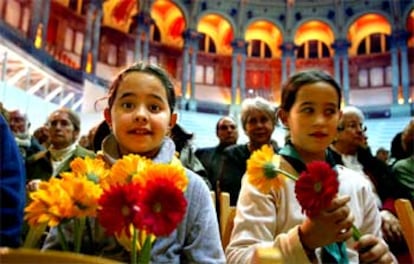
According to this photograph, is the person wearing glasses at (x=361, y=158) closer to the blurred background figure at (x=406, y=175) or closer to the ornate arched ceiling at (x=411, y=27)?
the blurred background figure at (x=406, y=175)

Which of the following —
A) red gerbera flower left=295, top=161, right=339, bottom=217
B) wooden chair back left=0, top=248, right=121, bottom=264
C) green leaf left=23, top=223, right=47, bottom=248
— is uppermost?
red gerbera flower left=295, top=161, right=339, bottom=217

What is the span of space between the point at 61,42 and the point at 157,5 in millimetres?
5596

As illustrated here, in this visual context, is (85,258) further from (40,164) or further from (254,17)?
(254,17)

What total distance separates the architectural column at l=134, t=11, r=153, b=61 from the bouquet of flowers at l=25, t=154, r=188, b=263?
719 inches

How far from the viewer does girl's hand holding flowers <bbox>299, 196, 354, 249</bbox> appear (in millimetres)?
836

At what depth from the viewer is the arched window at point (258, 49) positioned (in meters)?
21.5

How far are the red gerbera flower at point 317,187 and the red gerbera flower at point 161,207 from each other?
0.68 ft

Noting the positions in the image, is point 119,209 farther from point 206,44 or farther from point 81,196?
point 206,44

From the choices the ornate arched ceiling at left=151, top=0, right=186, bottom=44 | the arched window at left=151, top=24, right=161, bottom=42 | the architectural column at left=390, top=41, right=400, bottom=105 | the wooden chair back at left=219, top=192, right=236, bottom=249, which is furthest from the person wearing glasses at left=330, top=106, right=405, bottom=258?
the arched window at left=151, top=24, right=161, bottom=42

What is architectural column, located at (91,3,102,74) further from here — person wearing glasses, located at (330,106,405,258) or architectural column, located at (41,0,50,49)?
person wearing glasses, located at (330,106,405,258)

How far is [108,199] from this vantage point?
0.71 metres

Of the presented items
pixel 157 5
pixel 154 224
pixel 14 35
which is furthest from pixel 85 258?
pixel 157 5

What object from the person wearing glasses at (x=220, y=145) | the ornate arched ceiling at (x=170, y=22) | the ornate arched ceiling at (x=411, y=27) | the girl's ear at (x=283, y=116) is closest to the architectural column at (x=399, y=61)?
the ornate arched ceiling at (x=411, y=27)

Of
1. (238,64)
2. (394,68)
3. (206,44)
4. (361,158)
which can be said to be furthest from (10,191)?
(206,44)
